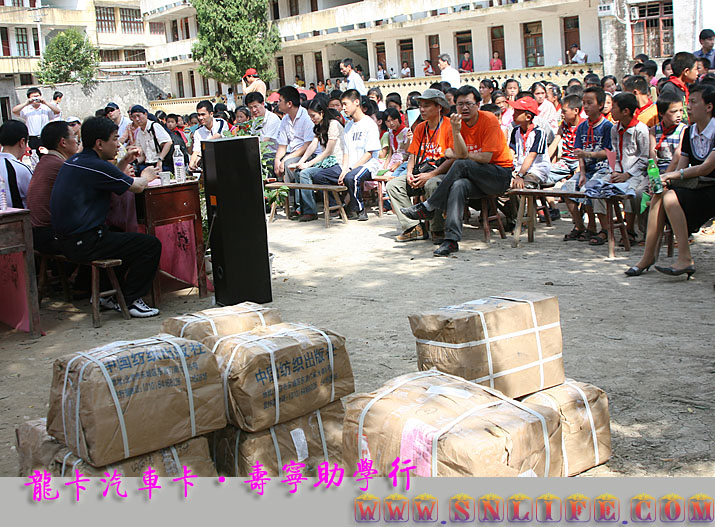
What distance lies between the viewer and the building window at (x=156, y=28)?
5794 cm

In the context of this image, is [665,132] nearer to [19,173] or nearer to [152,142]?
[19,173]

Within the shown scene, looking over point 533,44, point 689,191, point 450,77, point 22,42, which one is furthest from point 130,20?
point 689,191

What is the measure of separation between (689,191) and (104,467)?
5.29m

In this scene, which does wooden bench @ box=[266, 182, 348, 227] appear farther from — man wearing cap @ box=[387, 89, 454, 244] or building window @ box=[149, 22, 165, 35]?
building window @ box=[149, 22, 165, 35]

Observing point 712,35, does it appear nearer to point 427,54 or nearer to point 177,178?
point 177,178

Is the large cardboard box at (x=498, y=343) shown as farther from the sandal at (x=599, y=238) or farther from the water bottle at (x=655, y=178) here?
the sandal at (x=599, y=238)

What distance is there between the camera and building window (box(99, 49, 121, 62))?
5650cm

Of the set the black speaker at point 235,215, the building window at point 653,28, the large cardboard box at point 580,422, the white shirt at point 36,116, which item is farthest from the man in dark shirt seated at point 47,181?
the building window at point 653,28

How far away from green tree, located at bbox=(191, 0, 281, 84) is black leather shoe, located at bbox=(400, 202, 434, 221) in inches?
1209

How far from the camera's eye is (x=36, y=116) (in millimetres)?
15172

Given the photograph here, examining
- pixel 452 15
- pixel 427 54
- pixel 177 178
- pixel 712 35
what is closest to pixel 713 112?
pixel 177 178

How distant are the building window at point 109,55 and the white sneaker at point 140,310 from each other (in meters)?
54.2

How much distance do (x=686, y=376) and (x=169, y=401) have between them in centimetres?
286

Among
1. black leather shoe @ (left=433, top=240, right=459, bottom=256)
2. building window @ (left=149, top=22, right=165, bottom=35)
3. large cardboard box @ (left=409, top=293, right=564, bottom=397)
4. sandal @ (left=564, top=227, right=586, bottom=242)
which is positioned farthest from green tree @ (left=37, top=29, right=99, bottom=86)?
large cardboard box @ (left=409, top=293, right=564, bottom=397)
